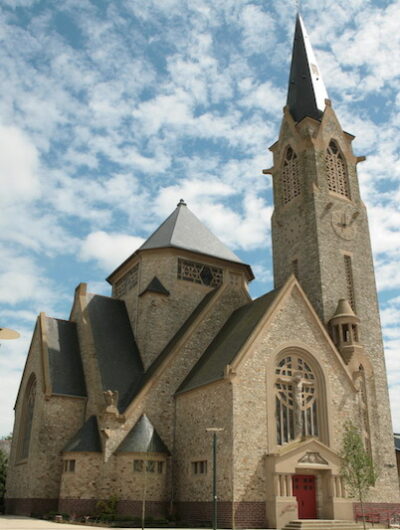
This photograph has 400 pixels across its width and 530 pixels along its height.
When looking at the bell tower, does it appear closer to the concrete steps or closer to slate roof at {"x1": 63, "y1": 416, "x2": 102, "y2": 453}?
the concrete steps

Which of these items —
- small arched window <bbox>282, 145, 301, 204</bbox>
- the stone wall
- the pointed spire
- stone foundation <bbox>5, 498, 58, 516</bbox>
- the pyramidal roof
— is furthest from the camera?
the pointed spire

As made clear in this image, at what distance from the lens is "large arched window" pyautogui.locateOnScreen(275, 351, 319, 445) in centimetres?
2545

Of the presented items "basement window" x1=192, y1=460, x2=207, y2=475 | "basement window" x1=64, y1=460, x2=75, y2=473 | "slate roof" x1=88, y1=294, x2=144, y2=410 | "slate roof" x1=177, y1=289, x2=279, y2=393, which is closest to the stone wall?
"basement window" x1=64, y1=460, x2=75, y2=473

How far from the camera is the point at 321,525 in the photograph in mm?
22906

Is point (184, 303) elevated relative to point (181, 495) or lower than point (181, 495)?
elevated

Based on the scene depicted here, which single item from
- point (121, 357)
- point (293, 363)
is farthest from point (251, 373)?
point (121, 357)

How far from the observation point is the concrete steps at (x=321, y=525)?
2231cm

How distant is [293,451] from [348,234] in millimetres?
15530

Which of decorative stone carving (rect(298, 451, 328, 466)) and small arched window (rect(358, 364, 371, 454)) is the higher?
small arched window (rect(358, 364, 371, 454))

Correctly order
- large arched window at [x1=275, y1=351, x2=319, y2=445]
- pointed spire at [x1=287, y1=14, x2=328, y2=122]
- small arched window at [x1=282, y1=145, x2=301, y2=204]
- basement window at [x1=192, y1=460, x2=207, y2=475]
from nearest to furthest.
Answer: basement window at [x1=192, y1=460, x2=207, y2=475] < large arched window at [x1=275, y1=351, x2=319, y2=445] < small arched window at [x1=282, y1=145, x2=301, y2=204] < pointed spire at [x1=287, y1=14, x2=328, y2=122]

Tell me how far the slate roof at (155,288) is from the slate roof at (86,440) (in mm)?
8748

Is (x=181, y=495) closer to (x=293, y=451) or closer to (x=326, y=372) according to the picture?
(x=293, y=451)

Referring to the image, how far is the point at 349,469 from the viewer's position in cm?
2378

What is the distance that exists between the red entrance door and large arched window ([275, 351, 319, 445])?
1846 mm
